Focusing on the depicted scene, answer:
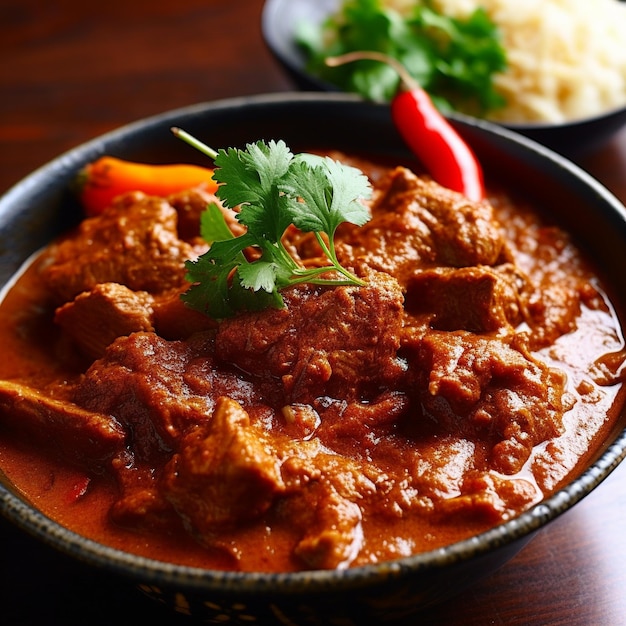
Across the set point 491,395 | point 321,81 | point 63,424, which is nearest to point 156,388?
point 63,424

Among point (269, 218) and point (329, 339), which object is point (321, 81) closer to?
point (269, 218)

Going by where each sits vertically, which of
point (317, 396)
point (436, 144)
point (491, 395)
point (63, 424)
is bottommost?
point (491, 395)

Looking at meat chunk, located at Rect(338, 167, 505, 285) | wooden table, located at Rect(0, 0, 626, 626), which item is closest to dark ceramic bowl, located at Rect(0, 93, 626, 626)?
wooden table, located at Rect(0, 0, 626, 626)

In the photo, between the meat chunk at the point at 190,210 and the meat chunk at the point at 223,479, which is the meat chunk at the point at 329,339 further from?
the meat chunk at the point at 190,210

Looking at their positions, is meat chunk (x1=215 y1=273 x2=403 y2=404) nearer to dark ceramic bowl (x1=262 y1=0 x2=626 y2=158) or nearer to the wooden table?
the wooden table

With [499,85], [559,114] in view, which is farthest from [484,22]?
[559,114]
